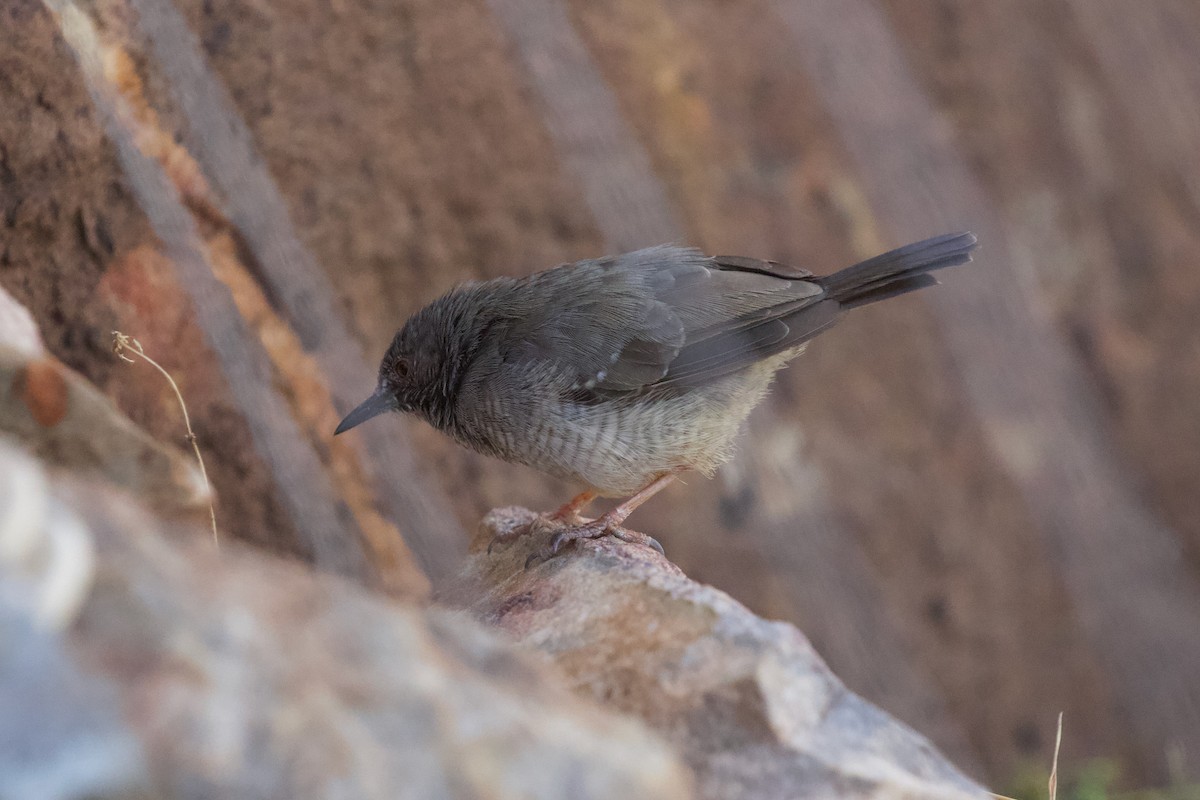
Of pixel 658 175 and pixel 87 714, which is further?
pixel 658 175

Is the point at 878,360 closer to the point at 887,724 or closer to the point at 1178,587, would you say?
the point at 1178,587

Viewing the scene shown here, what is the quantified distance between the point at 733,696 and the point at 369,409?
82.1 inches

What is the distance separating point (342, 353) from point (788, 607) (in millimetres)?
2731

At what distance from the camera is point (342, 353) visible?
4.28 m

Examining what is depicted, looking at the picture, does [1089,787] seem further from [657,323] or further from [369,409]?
[369,409]

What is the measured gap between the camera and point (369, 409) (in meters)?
3.83

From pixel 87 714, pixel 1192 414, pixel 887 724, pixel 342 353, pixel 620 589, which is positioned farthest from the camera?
pixel 1192 414

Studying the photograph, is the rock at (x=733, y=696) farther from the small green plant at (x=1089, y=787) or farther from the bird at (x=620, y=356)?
the small green plant at (x=1089, y=787)

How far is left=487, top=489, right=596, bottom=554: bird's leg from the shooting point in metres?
3.63

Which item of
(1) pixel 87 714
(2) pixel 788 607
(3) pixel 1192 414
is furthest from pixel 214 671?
(3) pixel 1192 414

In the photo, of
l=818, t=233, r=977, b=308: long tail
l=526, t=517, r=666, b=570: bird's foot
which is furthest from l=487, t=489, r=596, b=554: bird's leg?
l=818, t=233, r=977, b=308: long tail

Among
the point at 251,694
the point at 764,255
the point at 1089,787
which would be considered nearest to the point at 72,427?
the point at 251,694

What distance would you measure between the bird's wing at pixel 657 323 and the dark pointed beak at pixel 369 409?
0.51m

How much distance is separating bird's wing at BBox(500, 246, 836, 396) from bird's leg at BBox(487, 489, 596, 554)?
1.56 feet
